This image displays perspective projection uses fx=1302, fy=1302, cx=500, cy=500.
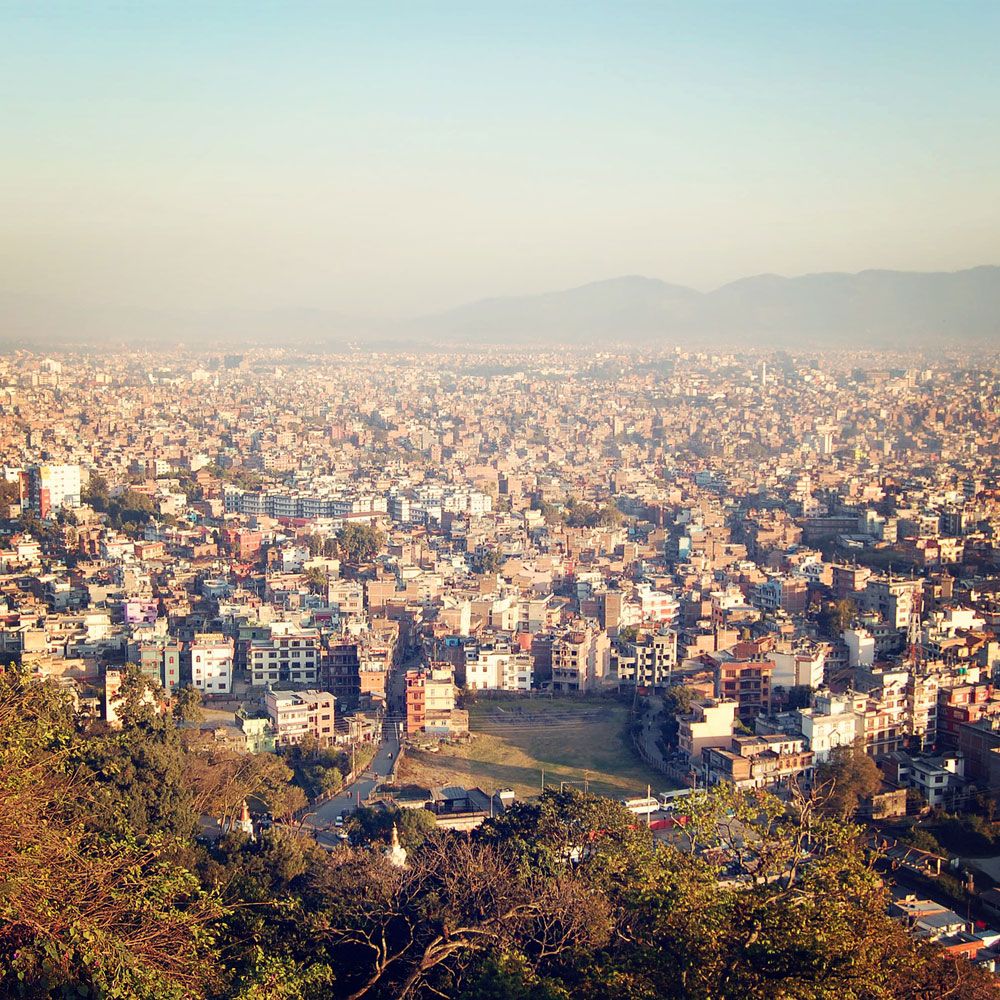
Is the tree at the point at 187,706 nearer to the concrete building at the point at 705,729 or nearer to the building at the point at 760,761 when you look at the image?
the concrete building at the point at 705,729

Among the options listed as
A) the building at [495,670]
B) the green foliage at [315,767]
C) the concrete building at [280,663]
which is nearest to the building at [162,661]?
the concrete building at [280,663]

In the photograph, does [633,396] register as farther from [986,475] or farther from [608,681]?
[608,681]

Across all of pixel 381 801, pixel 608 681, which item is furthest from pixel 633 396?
pixel 381 801

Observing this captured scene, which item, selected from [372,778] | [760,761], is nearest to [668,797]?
[760,761]

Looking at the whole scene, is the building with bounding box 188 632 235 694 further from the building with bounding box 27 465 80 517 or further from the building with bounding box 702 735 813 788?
the building with bounding box 27 465 80 517

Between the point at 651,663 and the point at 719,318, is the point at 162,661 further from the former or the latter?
the point at 719,318

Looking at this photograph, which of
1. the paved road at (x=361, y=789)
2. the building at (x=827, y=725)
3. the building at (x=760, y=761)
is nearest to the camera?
the paved road at (x=361, y=789)
